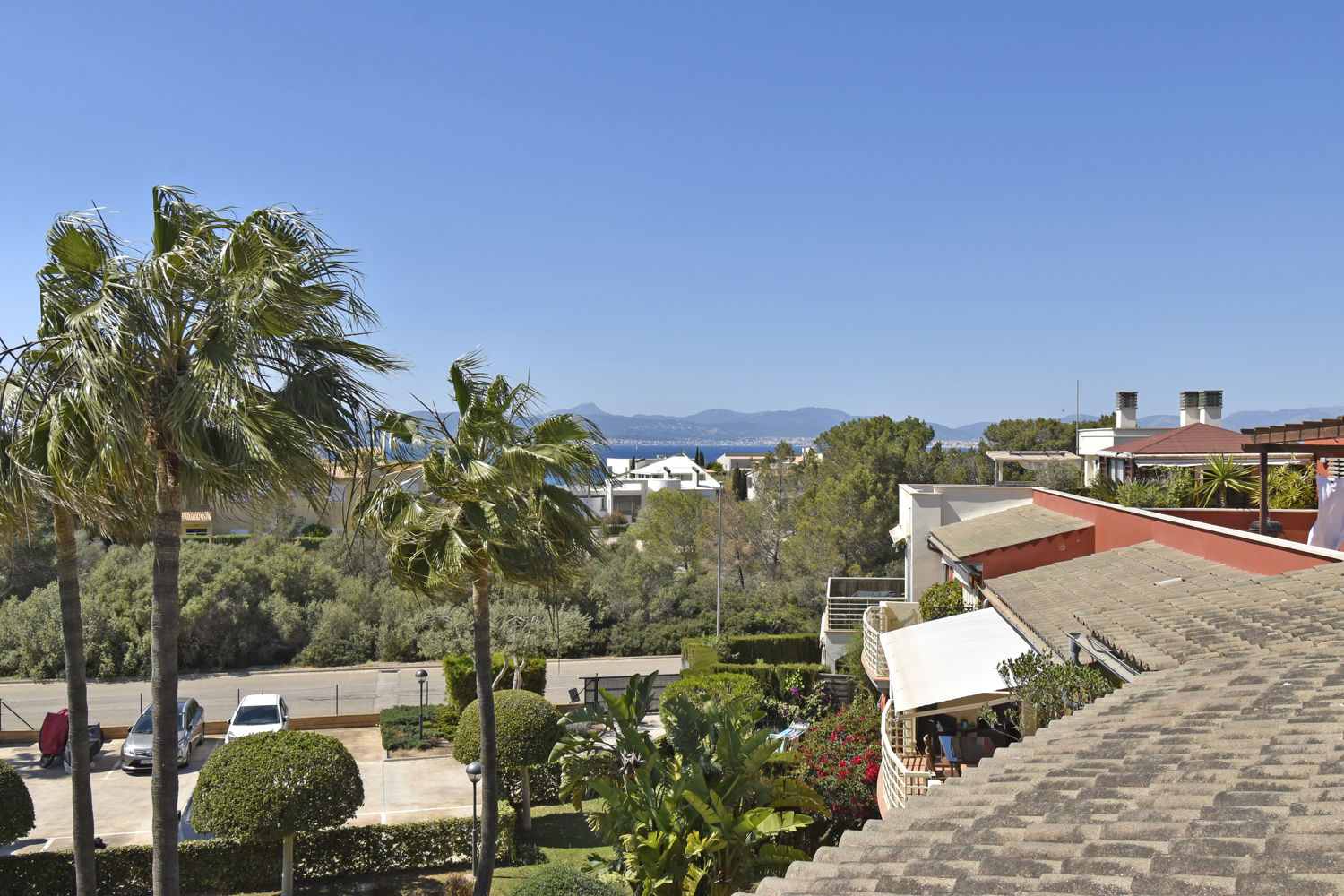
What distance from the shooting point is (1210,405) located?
3803 cm

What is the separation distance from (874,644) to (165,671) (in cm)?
1426

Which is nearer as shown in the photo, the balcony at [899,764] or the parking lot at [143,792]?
the balcony at [899,764]

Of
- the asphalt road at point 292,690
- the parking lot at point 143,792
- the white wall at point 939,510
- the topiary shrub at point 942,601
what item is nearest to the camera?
the parking lot at point 143,792

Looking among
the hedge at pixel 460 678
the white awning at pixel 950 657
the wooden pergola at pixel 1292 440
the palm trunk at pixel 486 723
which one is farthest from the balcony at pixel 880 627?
the hedge at pixel 460 678

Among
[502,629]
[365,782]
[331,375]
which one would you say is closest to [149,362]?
[331,375]

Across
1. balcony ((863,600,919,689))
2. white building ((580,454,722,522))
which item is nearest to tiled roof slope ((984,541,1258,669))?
balcony ((863,600,919,689))

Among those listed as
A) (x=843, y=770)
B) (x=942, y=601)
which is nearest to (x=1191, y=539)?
(x=843, y=770)

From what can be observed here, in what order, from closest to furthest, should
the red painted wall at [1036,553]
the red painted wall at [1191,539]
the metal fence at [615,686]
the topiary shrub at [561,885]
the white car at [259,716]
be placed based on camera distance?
1. the red painted wall at [1191,539]
2. the topiary shrub at [561,885]
3. the red painted wall at [1036,553]
4. the white car at [259,716]
5. the metal fence at [615,686]

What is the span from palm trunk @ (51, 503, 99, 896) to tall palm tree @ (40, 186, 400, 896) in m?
2.71

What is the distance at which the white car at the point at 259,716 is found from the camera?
20.3 metres

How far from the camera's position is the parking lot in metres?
15.7

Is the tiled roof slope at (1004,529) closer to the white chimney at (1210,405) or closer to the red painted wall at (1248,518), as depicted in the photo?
the red painted wall at (1248,518)

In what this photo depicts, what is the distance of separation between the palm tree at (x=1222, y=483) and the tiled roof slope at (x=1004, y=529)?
309cm

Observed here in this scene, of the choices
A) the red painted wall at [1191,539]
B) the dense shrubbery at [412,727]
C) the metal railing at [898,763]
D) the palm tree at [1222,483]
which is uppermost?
the palm tree at [1222,483]
